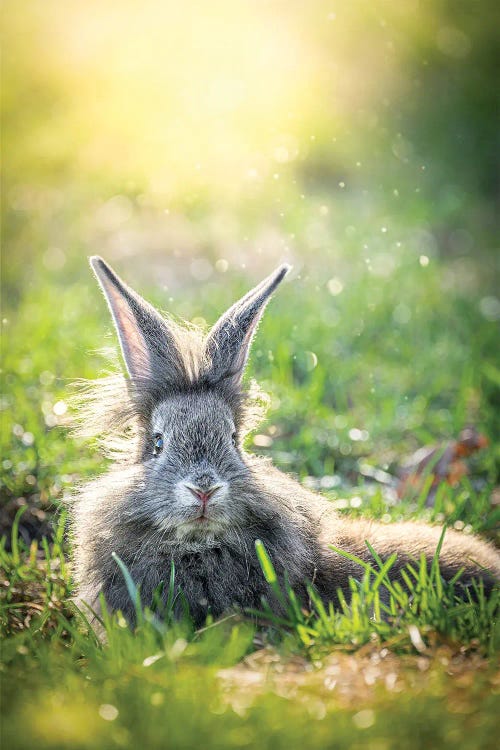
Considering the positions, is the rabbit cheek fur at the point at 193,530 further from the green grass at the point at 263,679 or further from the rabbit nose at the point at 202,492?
the green grass at the point at 263,679

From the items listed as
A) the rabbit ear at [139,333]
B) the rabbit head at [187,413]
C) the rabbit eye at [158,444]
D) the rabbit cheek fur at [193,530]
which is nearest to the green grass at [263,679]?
the rabbit cheek fur at [193,530]

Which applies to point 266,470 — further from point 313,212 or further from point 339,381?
point 313,212

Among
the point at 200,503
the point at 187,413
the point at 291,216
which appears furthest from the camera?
the point at 291,216

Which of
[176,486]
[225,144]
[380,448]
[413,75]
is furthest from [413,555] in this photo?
[413,75]

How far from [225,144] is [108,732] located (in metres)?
7.91

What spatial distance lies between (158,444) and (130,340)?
21.1 inches

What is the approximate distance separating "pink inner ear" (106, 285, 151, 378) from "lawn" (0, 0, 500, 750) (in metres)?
0.27

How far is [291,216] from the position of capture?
8750 mm

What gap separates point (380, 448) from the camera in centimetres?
602

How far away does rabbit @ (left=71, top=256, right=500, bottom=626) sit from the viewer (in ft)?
12.6

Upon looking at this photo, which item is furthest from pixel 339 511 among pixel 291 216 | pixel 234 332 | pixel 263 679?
pixel 291 216

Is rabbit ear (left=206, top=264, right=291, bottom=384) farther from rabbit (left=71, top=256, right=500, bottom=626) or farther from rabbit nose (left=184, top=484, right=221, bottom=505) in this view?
rabbit nose (left=184, top=484, right=221, bottom=505)

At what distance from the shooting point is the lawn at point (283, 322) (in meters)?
2.93

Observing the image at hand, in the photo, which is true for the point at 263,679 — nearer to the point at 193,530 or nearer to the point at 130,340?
the point at 193,530
